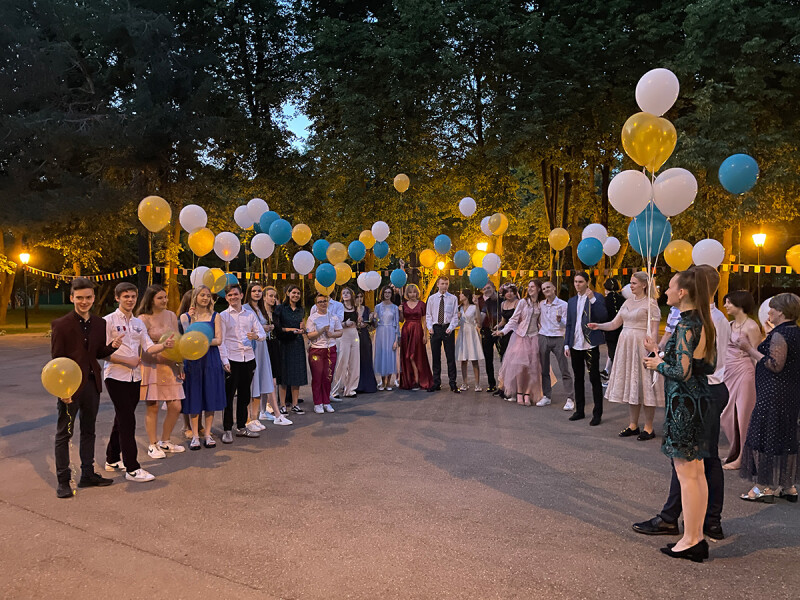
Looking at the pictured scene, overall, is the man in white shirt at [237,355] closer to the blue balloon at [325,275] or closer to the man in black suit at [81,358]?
the man in black suit at [81,358]

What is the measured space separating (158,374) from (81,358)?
4.01 feet

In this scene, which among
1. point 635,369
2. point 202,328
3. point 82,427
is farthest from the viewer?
point 635,369

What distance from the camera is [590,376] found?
27.6ft

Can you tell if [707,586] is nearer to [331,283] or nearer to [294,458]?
[294,458]

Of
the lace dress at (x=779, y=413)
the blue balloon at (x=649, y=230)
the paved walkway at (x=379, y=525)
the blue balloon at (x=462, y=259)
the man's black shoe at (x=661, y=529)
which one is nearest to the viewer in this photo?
the paved walkway at (x=379, y=525)

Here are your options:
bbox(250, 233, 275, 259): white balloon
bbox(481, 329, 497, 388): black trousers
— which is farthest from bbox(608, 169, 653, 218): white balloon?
bbox(250, 233, 275, 259): white balloon

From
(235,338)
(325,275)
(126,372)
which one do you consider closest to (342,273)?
(325,275)

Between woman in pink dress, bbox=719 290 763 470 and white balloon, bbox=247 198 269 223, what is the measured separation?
284 inches

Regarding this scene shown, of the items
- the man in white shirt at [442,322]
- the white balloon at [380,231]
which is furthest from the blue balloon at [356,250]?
the man in white shirt at [442,322]

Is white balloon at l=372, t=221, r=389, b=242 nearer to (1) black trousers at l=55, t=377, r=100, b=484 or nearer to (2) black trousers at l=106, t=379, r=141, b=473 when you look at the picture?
(2) black trousers at l=106, t=379, r=141, b=473

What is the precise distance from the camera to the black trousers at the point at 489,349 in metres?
11.0

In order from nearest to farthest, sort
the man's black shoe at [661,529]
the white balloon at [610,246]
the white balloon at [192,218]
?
the man's black shoe at [661,529]
the white balloon at [192,218]
the white balloon at [610,246]

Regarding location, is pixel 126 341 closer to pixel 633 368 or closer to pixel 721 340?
pixel 633 368

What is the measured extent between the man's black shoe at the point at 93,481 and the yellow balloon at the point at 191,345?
1314 mm
